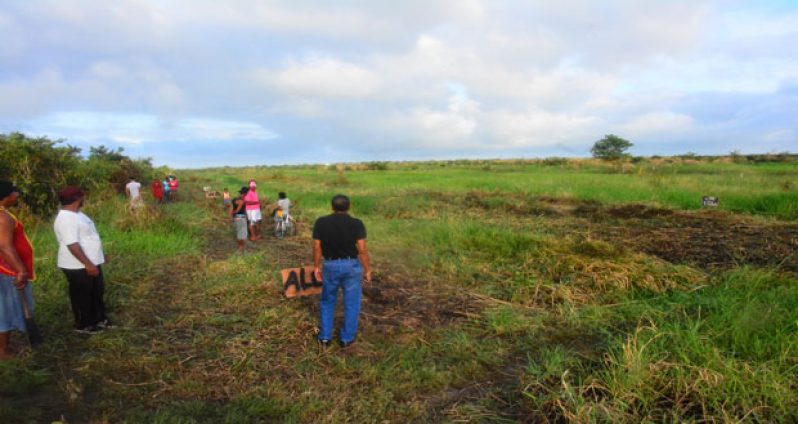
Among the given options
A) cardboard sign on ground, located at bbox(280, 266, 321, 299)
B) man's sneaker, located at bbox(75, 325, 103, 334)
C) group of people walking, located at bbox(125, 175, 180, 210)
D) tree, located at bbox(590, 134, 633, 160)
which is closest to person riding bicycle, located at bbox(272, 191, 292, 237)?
group of people walking, located at bbox(125, 175, 180, 210)

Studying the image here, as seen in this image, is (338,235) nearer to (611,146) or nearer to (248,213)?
(248,213)

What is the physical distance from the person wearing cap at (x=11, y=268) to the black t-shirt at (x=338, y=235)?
8.83 ft

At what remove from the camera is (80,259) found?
13.8 feet

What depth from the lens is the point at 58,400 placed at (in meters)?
3.29

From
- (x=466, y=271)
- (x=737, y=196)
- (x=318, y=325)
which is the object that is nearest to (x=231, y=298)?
(x=318, y=325)

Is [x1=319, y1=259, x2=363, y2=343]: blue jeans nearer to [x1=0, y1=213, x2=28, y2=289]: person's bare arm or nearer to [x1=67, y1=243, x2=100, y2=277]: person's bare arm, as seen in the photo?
[x1=67, y1=243, x2=100, y2=277]: person's bare arm

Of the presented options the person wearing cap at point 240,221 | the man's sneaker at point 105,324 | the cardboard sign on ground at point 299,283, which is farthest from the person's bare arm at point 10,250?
the person wearing cap at point 240,221

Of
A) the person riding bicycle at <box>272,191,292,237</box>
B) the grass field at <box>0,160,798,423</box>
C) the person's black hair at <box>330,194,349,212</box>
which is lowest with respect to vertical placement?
the grass field at <box>0,160,798,423</box>

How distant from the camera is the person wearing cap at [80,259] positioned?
13.7ft

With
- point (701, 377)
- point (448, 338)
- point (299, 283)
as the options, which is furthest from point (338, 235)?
point (701, 377)

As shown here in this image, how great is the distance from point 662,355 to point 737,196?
1244 cm

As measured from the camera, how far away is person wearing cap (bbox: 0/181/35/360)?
3703mm

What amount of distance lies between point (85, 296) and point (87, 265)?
1.41ft

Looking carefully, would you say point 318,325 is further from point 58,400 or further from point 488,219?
point 488,219
